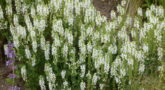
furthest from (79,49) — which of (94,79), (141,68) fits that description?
(141,68)

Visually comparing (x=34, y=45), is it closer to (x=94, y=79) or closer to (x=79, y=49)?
(x=79, y=49)

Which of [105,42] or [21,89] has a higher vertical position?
[105,42]

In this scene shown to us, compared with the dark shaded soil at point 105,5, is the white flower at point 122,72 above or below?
below

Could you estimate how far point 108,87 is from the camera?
13.0 feet

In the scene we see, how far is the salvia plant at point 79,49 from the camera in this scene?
3.69m

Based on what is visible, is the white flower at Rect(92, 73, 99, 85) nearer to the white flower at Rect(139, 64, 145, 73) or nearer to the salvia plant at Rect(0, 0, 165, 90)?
the salvia plant at Rect(0, 0, 165, 90)

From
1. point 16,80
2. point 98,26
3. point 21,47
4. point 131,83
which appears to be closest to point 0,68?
point 16,80

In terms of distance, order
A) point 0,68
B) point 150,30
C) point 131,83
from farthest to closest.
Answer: point 0,68 → point 150,30 → point 131,83

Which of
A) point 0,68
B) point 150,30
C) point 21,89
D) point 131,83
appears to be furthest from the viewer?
point 0,68

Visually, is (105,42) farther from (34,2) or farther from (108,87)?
(34,2)

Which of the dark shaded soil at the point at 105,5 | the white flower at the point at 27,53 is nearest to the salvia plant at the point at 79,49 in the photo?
the white flower at the point at 27,53

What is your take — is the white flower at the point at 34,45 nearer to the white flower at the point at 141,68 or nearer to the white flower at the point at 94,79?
the white flower at the point at 94,79

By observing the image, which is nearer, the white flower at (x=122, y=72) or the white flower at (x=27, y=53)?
the white flower at (x=122, y=72)

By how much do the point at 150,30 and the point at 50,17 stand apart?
129 cm
